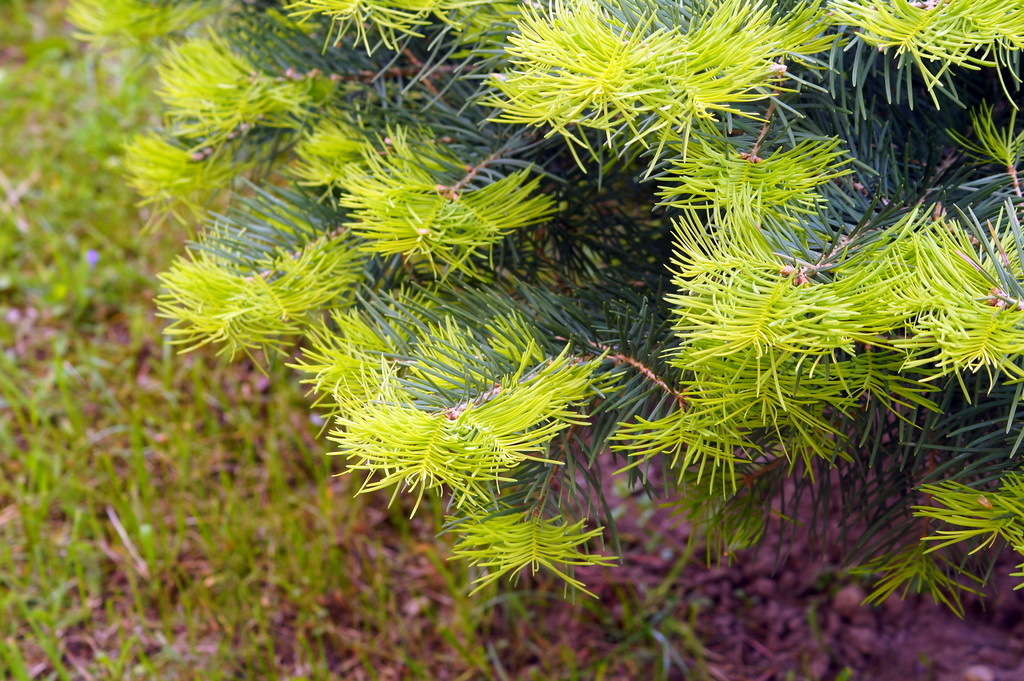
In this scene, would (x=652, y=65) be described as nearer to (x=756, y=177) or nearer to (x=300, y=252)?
(x=756, y=177)

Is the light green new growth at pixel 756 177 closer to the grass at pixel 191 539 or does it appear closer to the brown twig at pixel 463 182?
the brown twig at pixel 463 182

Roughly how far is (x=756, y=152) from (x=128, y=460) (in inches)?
53.3

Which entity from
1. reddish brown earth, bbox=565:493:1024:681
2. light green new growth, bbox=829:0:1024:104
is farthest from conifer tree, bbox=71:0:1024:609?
reddish brown earth, bbox=565:493:1024:681

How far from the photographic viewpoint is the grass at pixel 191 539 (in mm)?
1234

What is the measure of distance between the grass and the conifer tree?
1.83 feet

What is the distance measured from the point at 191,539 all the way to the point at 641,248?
1.02 metres

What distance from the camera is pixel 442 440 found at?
0.49m

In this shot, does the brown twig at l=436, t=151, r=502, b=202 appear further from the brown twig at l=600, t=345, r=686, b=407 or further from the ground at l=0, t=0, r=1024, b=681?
the ground at l=0, t=0, r=1024, b=681

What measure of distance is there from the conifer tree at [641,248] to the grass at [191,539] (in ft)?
1.83

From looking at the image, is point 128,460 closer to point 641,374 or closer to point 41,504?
point 41,504

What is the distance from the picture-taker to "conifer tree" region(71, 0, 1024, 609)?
48cm

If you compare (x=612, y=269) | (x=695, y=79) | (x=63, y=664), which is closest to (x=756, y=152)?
(x=695, y=79)

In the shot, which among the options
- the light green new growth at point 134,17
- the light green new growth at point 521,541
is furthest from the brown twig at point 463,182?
the light green new growth at point 134,17

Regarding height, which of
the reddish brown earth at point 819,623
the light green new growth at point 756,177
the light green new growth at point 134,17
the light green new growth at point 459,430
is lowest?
the reddish brown earth at point 819,623
